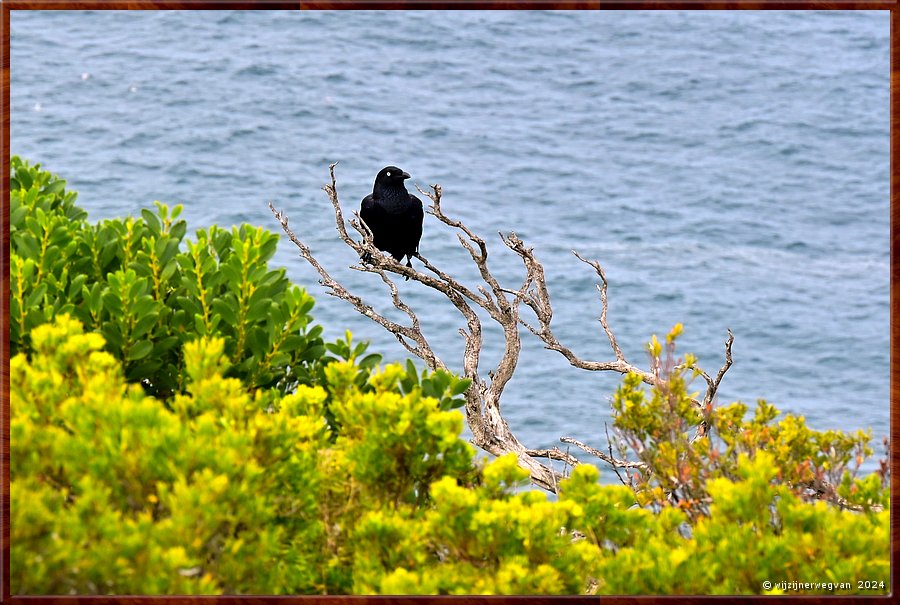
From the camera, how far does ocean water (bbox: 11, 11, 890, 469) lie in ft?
99.7

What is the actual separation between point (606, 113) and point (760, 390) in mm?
17151

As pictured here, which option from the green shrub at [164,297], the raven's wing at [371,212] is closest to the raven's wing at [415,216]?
the raven's wing at [371,212]

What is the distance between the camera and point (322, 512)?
4.32 metres

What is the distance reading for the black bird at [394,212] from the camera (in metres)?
9.27

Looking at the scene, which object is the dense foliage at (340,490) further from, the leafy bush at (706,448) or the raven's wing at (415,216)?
the raven's wing at (415,216)

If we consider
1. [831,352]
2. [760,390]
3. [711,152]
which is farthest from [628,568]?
[711,152]

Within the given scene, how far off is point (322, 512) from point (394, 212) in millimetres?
5150

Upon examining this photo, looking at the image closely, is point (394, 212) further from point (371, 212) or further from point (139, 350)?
point (139, 350)

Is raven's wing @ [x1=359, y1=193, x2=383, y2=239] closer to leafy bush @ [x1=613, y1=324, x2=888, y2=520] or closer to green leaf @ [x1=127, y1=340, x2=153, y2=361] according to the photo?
green leaf @ [x1=127, y1=340, x2=153, y2=361]

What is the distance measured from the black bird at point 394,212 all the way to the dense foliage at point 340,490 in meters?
4.19

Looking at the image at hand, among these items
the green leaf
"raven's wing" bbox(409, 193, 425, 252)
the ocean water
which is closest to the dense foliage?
the green leaf

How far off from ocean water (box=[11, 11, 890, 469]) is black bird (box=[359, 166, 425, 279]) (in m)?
15.3

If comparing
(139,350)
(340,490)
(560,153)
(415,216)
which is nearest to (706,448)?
(340,490)

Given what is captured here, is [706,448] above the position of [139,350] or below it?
below
